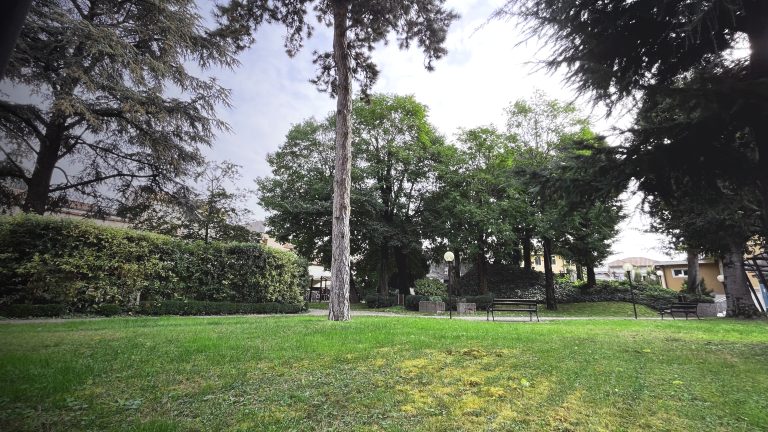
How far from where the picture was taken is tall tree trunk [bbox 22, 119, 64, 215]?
13242mm

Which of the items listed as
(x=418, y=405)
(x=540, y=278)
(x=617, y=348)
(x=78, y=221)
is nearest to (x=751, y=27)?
(x=617, y=348)

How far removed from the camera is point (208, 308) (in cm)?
1502

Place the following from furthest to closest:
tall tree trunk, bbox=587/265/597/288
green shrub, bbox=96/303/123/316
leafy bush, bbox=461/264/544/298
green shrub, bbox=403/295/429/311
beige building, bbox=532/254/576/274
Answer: beige building, bbox=532/254/576/274, leafy bush, bbox=461/264/544/298, tall tree trunk, bbox=587/265/597/288, green shrub, bbox=403/295/429/311, green shrub, bbox=96/303/123/316

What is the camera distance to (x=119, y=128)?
14945 millimetres

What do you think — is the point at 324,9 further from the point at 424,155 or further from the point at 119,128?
the point at 424,155

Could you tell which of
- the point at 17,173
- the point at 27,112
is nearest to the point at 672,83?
the point at 27,112

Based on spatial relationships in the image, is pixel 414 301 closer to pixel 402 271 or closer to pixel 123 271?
pixel 402 271

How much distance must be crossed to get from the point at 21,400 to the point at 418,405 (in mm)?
3481

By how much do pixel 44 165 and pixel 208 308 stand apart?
781 centimetres

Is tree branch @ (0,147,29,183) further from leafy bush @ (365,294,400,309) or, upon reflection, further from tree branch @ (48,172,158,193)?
leafy bush @ (365,294,400,309)

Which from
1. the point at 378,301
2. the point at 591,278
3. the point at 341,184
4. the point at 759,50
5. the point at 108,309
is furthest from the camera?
the point at 591,278

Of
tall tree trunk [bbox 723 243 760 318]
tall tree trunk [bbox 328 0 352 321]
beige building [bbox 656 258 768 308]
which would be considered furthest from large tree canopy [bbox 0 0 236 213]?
beige building [bbox 656 258 768 308]

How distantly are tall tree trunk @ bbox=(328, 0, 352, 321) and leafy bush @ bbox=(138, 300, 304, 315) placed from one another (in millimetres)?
6625

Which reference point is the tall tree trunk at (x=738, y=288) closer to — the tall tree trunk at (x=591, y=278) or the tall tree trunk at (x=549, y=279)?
the tall tree trunk at (x=549, y=279)
